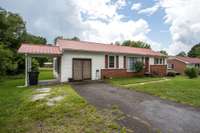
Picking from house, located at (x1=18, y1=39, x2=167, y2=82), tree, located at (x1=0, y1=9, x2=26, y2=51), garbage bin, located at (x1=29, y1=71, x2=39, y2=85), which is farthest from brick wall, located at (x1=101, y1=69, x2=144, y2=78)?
tree, located at (x1=0, y1=9, x2=26, y2=51)

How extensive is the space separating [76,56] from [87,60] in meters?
1.19

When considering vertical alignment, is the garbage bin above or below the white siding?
below

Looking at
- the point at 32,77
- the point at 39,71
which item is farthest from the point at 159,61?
the point at 32,77

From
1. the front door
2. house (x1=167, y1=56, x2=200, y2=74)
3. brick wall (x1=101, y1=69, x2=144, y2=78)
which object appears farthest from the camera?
house (x1=167, y1=56, x2=200, y2=74)

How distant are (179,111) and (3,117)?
5.86 m

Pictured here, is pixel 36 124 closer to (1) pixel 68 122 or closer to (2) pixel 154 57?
(1) pixel 68 122

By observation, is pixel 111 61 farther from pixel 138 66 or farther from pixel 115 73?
pixel 138 66

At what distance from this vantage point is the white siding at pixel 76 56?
526 inches

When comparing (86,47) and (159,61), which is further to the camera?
(159,61)

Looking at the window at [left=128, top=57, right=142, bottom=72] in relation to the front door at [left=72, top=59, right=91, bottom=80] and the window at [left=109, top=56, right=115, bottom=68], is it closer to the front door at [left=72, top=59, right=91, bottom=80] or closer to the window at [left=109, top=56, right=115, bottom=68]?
the window at [left=109, top=56, right=115, bottom=68]

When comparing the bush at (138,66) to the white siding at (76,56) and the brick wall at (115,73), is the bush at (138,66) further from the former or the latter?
the white siding at (76,56)

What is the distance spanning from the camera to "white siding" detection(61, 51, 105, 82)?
1335cm

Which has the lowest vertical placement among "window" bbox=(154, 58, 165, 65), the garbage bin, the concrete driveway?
the concrete driveway

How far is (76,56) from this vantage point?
45.8 ft
